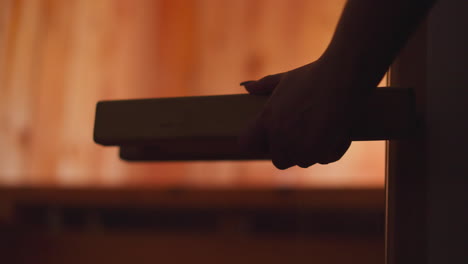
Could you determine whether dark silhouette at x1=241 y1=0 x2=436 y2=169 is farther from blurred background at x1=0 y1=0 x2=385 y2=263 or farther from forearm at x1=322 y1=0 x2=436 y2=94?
blurred background at x1=0 y1=0 x2=385 y2=263

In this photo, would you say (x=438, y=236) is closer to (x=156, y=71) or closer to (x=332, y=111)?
(x=332, y=111)

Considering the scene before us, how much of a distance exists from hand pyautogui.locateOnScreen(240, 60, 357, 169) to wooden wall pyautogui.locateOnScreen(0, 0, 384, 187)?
0.83 metres

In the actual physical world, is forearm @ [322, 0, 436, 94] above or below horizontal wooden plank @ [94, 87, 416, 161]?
above

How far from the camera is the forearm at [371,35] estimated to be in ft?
0.89

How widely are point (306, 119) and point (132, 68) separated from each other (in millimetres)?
1124

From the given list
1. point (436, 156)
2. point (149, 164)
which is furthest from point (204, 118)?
point (149, 164)

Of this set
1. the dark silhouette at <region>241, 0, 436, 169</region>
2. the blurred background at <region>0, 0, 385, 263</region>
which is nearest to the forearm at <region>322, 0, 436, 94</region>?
the dark silhouette at <region>241, 0, 436, 169</region>

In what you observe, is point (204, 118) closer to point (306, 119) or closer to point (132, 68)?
point (306, 119)

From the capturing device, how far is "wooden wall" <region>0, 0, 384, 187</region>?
1.20m

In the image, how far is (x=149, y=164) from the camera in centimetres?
128

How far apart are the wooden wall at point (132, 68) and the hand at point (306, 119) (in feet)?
2.73

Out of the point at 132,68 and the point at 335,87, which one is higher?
the point at 132,68

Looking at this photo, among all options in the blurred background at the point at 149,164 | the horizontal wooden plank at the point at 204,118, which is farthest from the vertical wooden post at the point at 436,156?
the blurred background at the point at 149,164

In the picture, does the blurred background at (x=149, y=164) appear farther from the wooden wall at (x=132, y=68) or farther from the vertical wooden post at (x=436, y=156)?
the vertical wooden post at (x=436, y=156)
